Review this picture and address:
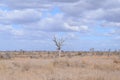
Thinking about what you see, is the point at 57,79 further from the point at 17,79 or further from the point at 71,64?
the point at 71,64

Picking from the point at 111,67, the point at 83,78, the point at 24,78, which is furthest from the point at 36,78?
the point at 111,67

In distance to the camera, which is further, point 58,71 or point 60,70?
point 60,70

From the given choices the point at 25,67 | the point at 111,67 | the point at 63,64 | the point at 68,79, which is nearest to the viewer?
the point at 68,79

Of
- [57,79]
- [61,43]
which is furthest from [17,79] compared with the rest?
[61,43]

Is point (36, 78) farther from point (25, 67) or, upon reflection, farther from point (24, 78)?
point (25, 67)

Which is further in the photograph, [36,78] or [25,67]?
[25,67]

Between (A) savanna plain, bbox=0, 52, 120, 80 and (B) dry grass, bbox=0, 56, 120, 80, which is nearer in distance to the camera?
(B) dry grass, bbox=0, 56, 120, 80

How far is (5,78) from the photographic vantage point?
2162cm

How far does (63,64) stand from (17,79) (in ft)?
49.8

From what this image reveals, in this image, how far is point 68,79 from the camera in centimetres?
2128

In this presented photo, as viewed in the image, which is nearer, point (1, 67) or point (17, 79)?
point (17, 79)

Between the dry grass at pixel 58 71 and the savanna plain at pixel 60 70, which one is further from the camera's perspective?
the savanna plain at pixel 60 70

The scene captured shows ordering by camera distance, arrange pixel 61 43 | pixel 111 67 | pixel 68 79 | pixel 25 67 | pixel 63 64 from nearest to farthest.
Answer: pixel 68 79 → pixel 25 67 → pixel 111 67 → pixel 63 64 → pixel 61 43

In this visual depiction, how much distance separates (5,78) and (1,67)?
9.10 m
